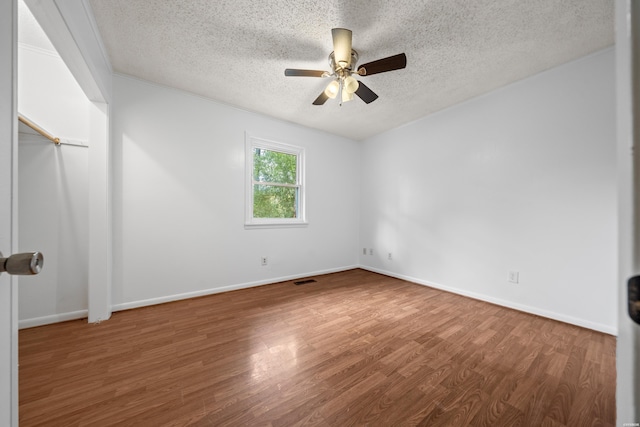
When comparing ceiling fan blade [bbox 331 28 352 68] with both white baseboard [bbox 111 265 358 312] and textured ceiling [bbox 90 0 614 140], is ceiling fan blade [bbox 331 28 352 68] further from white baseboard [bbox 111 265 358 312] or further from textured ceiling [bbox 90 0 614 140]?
white baseboard [bbox 111 265 358 312]

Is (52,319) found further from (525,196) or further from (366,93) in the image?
(525,196)

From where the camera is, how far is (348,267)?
14.1ft

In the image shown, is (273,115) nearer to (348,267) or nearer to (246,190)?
(246,190)

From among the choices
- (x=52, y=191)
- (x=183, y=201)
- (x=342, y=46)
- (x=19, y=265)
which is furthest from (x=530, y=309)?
(x=52, y=191)

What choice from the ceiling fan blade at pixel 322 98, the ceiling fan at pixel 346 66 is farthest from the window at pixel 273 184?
the ceiling fan at pixel 346 66

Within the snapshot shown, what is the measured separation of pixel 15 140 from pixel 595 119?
3.80 metres

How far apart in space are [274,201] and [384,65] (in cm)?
236

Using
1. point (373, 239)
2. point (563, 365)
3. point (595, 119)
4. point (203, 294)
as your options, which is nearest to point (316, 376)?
point (563, 365)

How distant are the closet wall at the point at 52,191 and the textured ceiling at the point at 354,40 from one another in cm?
62

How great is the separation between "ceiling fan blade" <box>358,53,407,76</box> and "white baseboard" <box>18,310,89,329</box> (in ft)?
11.4

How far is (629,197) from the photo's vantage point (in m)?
0.29

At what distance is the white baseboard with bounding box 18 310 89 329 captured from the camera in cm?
200

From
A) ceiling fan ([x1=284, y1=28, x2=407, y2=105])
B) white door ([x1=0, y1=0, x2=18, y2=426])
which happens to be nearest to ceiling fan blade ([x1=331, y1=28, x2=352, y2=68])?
ceiling fan ([x1=284, y1=28, x2=407, y2=105])

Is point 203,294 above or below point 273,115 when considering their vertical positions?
below
